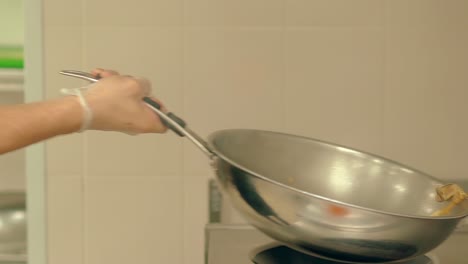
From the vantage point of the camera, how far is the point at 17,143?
2.01ft

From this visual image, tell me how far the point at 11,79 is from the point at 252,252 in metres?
0.51

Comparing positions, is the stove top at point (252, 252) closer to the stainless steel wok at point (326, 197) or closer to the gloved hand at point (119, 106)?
the stainless steel wok at point (326, 197)

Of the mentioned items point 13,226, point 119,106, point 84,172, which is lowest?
point 13,226

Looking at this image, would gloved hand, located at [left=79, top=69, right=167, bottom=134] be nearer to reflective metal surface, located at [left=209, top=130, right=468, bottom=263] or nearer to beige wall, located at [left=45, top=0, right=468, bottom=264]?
reflective metal surface, located at [left=209, top=130, right=468, bottom=263]

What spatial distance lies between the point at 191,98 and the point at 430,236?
0.44 meters

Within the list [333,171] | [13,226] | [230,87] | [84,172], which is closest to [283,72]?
[230,87]

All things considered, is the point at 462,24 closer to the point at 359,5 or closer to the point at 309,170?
the point at 359,5

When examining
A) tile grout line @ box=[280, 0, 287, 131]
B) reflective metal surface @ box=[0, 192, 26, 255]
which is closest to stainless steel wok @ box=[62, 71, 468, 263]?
tile grout line @ box=[280, 0, 287, 131]

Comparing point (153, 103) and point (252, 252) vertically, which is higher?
point (153, 103)

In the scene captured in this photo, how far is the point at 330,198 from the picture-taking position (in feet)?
2.22

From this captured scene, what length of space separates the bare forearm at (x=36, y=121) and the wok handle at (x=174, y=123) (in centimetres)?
4

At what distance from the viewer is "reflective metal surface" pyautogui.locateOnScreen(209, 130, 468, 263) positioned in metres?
0.60

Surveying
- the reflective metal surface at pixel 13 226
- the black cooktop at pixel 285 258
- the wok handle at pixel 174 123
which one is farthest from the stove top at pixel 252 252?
the reflective metal surface at pixel 13 226

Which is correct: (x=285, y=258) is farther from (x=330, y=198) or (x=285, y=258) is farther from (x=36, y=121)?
(x=36, y=121)
